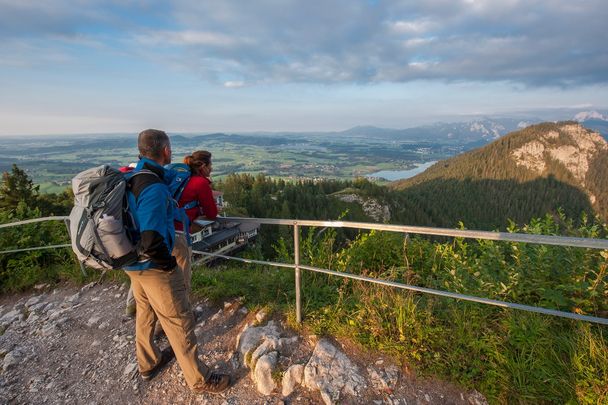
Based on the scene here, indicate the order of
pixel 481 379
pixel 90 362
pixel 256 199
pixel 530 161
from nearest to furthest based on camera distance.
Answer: pixel 481 379 → pixel 90 362 → pixel 256 199 → pixel 530 161

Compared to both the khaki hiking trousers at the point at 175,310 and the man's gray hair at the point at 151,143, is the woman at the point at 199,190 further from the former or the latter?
the khaki hiking trousers at the point at 175,310

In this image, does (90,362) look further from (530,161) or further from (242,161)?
(530,161)

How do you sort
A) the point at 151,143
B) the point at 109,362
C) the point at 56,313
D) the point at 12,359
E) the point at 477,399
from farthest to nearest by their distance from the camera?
the point at 56,313 → the point at 12,359 → the point at 109,362 → the point at 151,143 → the point at 477,399

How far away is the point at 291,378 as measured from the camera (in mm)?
3264

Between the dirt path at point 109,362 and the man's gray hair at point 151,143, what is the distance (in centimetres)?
250

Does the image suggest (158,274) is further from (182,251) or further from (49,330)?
(49,330)

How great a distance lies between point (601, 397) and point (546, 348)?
52cm

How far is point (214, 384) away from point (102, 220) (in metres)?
2.02

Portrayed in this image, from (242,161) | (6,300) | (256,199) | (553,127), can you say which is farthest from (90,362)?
(553,127)

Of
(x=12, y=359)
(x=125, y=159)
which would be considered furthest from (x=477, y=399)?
(x=125, y=159)

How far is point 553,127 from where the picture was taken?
177750mm

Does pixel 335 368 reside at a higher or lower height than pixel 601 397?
lower

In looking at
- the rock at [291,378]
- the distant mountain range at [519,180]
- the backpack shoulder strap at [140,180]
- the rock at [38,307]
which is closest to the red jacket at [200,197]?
the backpack shoulder strap at [140,180]

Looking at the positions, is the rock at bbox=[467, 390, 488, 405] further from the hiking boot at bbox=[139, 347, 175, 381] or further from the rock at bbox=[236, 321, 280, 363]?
the hiking boot at bbox=[139, 347, 175, 381]
